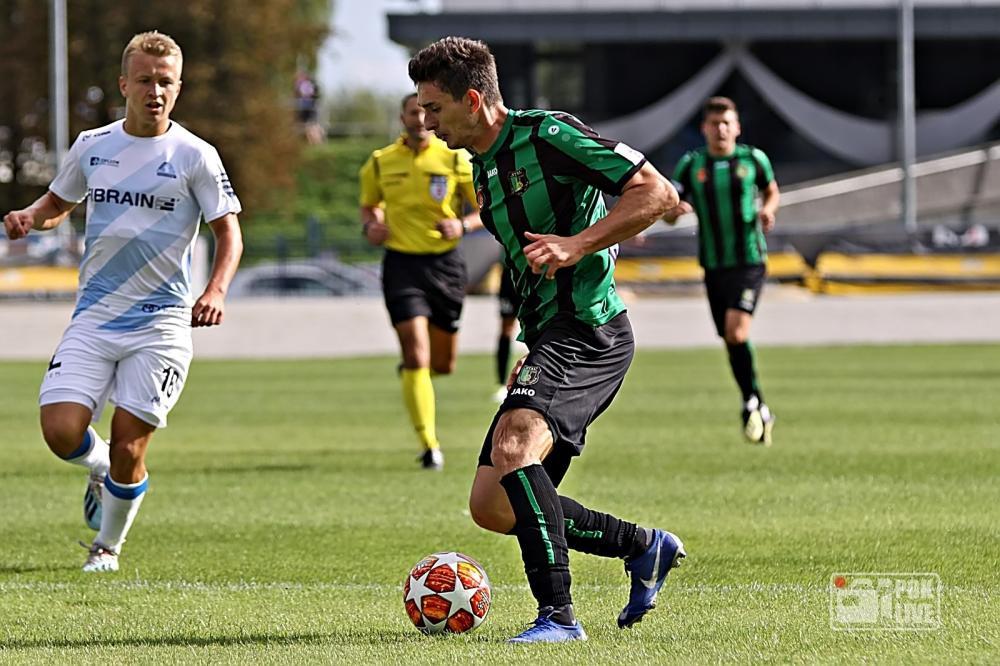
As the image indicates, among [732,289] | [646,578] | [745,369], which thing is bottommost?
[745,369]

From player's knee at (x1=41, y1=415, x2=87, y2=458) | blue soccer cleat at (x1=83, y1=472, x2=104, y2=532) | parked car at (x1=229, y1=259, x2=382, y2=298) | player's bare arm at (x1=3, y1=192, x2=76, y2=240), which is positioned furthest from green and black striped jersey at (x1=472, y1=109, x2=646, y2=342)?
parked car at (x1=229, y1=259, x2=382, y2=298)

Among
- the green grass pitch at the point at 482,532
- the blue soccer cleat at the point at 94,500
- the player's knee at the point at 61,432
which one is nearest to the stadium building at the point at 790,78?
the green grass pitch at the point at 482,532

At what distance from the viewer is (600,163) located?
5797mm

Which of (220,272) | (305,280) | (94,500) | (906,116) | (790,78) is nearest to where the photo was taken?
(220,272)

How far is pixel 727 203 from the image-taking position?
12734 millimetres

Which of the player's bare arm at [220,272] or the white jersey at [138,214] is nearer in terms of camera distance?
the player's bare arm at [220,272]

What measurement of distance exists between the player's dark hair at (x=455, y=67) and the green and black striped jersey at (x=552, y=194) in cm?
24

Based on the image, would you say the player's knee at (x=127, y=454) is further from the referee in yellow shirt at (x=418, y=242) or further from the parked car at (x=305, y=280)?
the parked car at (x=305, y=280)

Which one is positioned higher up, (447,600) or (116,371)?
(116,371)

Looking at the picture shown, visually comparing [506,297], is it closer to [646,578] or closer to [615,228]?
[646,578]

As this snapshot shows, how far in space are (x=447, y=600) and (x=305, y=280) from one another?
2814 cm

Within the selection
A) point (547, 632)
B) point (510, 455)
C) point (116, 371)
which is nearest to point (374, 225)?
point (116, 371)

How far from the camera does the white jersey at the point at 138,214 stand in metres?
7.49

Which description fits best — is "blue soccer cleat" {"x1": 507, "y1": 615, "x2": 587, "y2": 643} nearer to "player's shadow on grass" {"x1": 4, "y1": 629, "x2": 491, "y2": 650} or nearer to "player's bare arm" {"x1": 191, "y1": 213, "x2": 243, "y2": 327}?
"player's shadow on grass" {"x1": 4, "y1": 629, "x2": 491, "y2": 650}
